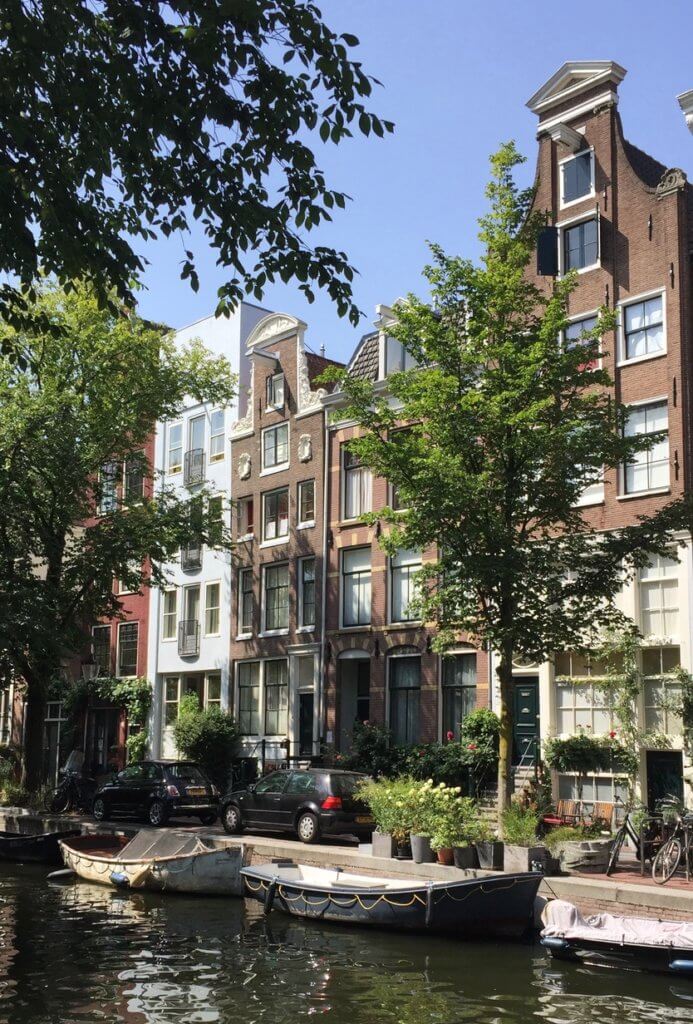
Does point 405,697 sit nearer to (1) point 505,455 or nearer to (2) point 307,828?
(2) point 307,828

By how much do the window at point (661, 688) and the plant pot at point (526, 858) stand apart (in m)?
7.23

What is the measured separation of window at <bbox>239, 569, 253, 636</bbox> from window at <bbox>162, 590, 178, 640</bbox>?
4012 millimetres

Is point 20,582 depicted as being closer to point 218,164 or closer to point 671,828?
point 671,828

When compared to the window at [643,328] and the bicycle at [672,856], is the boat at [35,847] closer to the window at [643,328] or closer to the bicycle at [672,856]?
the bicycle at [672,856]

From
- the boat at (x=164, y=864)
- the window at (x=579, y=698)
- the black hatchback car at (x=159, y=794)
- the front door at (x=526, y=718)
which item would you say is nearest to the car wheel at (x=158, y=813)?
the black hatchback car at (x=159, y=794)

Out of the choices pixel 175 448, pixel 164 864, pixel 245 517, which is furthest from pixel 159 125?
pixel 175 448

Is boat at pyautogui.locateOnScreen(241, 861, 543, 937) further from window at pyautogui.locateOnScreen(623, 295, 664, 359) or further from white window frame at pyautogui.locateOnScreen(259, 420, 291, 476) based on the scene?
white window frame at pyautogui.locateOnScreen(259, 420, 291, 476)

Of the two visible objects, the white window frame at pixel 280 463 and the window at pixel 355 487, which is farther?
the white window frame at pixel 280 463

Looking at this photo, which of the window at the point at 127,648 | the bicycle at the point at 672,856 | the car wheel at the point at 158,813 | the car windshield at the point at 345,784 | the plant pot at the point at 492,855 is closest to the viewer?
the bicycle at the point at 672,856

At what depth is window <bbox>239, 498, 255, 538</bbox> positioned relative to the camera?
123 feet

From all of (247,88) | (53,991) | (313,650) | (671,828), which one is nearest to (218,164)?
(247,88)

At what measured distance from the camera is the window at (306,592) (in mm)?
34094

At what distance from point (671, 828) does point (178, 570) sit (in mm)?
25345

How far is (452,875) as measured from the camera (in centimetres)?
1756
